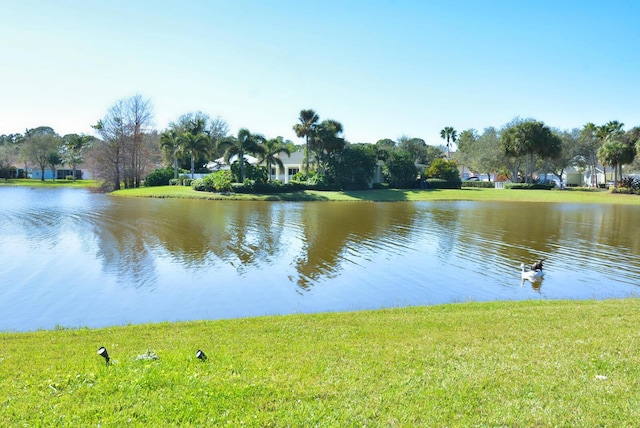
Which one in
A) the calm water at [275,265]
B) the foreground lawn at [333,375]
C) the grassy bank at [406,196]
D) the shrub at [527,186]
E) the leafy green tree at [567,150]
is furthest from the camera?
the leafy green tree at [567,150]

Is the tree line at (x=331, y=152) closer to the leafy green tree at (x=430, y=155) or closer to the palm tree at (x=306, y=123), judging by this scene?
the palm tree at (x=306, y=123)

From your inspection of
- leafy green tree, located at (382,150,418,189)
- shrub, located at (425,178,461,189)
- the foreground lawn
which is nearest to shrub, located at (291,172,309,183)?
leafy green tree, located at (382,150,418,189)

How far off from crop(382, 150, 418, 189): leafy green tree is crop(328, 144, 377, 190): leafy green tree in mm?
4176

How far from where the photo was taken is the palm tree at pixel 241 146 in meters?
49.5

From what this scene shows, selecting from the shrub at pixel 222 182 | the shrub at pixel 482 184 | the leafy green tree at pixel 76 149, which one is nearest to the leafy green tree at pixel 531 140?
the shrub at pixel 482 184

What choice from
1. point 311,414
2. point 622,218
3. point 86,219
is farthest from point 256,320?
point 622,218

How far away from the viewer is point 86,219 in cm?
2762

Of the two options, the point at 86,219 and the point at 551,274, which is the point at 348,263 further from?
the point at 86,219

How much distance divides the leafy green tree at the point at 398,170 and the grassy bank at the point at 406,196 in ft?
12.8

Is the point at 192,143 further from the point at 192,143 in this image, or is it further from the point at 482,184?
the point at 482,184

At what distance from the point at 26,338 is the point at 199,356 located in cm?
337

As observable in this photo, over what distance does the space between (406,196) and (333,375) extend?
4704cm

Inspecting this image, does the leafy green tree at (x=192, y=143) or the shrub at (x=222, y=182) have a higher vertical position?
the leafy green tree at (x=192, y=143)

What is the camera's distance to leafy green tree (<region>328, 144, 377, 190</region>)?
180 ft
